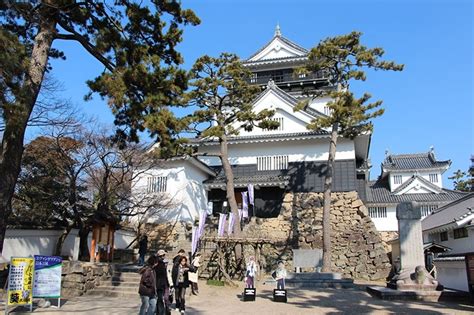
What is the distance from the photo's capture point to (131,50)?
988 cm

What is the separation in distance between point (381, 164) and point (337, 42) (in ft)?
67.8

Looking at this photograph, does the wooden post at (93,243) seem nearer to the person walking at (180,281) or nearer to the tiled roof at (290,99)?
the person walking at (180,281)

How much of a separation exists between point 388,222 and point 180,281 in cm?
2388

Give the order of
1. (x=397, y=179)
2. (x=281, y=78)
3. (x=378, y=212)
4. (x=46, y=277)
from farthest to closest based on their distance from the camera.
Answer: (x=397, y=179) → (x=281, y=78) → (x=378, y=212) → (x=46, y=277)

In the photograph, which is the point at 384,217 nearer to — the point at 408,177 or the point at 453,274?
the point at 408,177

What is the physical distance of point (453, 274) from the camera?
44.6 ft

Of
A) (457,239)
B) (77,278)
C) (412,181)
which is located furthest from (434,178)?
(77,278)

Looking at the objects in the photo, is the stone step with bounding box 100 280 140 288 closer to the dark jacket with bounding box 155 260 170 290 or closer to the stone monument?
the dark jacket with bounding box 155 260 170 290

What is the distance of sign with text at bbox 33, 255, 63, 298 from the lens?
30.7ft

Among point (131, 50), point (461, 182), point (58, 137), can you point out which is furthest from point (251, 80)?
point (461, 182)

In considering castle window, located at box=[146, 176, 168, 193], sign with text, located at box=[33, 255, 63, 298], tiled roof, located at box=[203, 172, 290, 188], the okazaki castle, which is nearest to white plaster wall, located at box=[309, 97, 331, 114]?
the okazaki castle

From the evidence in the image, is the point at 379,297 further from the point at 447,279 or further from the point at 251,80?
the point at 251,80

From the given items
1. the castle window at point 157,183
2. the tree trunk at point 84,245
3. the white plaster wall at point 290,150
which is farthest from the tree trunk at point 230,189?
the tree trunk at point 84,245

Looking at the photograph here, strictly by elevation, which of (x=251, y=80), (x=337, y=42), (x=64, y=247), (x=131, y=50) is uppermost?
(x=251, y=80)
